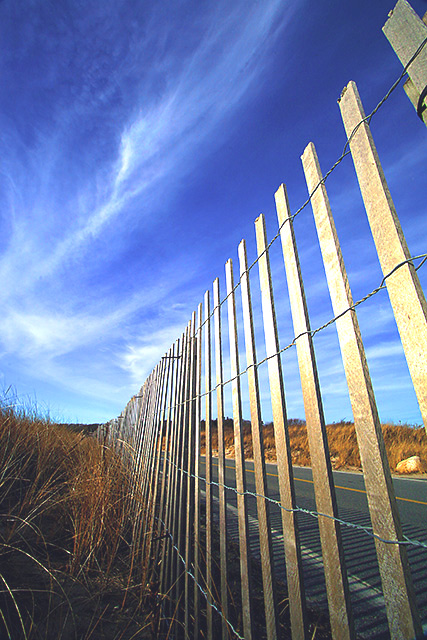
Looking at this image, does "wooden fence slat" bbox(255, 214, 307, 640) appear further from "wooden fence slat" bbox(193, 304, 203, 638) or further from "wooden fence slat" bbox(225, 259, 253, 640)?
"wooden fence slat" bbox(193, 304, 203, 638)

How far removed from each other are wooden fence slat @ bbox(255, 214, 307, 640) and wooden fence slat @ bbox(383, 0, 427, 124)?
2.58 ft

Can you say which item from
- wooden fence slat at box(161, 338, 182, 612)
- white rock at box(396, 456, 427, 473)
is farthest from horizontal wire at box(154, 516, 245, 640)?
white rock at box(396, 456, 427, 473)

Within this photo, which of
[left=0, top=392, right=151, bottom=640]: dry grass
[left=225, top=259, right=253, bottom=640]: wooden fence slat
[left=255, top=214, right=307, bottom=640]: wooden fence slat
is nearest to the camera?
[left=255, top=214, right=307, bottom=640]: wooden fence slat

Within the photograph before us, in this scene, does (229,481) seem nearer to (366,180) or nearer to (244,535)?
(244,535)

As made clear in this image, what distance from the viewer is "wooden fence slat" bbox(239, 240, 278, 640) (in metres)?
1.22

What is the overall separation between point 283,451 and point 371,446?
1.47 feet

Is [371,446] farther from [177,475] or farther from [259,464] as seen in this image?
[177,475]

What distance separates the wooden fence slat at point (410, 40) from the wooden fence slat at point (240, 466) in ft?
4.01

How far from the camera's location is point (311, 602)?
2166 mm

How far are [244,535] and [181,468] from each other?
1046 mm

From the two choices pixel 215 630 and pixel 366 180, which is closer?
A: pixel 366 180

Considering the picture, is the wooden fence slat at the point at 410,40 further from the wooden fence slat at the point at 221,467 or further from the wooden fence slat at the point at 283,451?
the wooden fence slat at the point at 221,467

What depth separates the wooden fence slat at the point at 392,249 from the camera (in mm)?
727

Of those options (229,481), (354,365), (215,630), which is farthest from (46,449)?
(229,481)
